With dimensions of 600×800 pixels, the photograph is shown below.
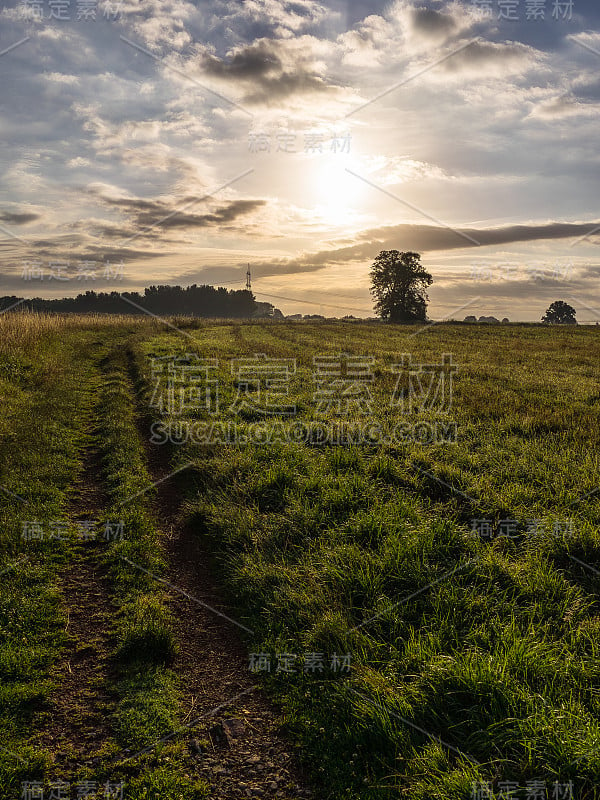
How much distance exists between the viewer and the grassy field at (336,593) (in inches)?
136

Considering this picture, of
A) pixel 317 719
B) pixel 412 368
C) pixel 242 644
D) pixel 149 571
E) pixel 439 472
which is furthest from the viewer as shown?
pixel 412 368

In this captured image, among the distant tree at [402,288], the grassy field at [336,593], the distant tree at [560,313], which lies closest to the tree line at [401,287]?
the distant tree at [402,288]

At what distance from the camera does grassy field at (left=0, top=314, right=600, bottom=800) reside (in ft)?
11.3

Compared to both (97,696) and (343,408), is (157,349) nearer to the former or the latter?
(343,408)

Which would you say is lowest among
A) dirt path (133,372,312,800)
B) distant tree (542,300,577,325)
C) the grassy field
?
dirt path (133,372,312,800)

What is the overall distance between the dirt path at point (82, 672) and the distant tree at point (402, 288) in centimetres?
7676

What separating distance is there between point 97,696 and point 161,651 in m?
0.66

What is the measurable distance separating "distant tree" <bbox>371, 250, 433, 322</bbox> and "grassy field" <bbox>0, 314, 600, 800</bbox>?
70.2 metres

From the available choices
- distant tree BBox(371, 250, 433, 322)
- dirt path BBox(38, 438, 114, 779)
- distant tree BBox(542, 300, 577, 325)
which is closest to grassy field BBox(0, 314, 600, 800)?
dirt path BBox(38, 438, 114, 779)

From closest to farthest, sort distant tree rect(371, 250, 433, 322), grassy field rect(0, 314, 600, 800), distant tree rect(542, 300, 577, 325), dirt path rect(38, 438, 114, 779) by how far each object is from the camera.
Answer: grassy field rect(0, 314, 600, 800)
dirt path rect(38, 438, 114, 779)
distant tree rect(371, 250, 433, 322)
distant tree rect(542, 300, 577, 325)

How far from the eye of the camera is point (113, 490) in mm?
8219

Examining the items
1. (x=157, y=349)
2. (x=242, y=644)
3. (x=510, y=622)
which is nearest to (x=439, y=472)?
(x=510, y=622)

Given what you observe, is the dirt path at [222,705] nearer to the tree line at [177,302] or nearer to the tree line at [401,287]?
the tree line at [401,287]

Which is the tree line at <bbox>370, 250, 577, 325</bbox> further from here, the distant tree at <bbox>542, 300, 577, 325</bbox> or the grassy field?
the grassy field
